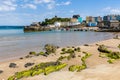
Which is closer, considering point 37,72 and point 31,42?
point 37,72

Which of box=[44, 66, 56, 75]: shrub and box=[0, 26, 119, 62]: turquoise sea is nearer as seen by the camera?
box=[44, 66, 56, 75]: shrub

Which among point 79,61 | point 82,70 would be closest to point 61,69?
point 82,70

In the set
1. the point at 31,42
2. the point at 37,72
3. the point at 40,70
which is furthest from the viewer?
the point at 31,42

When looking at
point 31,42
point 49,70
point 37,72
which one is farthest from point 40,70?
point 31,42

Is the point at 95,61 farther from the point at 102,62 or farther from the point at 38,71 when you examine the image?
the point at 38,71

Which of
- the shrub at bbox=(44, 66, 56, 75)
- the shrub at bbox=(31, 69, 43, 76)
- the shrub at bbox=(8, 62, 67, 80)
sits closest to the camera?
the shrub at bbox=(8, 62, 67, 80)

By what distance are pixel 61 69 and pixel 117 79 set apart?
480 centimetres

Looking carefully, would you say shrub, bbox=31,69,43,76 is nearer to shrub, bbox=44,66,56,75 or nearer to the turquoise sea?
shrub, bbox=44,66,56,75

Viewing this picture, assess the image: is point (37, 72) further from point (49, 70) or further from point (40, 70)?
point (49, 70)

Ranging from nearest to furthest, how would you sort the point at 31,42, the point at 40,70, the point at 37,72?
the point at 37,72 → the point at 40,70 → the point at 31,42

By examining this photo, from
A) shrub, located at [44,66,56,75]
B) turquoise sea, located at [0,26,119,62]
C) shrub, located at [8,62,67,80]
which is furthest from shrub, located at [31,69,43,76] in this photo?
turquoise sea, located at [0,26,119,62]

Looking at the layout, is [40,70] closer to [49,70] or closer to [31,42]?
[49,70]

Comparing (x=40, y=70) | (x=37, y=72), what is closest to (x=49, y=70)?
(x=40, y=70)

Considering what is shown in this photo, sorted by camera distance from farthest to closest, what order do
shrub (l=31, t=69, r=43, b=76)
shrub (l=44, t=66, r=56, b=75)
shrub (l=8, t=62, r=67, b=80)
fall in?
1. shrub (l=44, t=66, r=56, b=75)
2. shrub (l=31, t=69, r=43, b=76)
3. shrub (l=8, t=62, r=67, b=80)
